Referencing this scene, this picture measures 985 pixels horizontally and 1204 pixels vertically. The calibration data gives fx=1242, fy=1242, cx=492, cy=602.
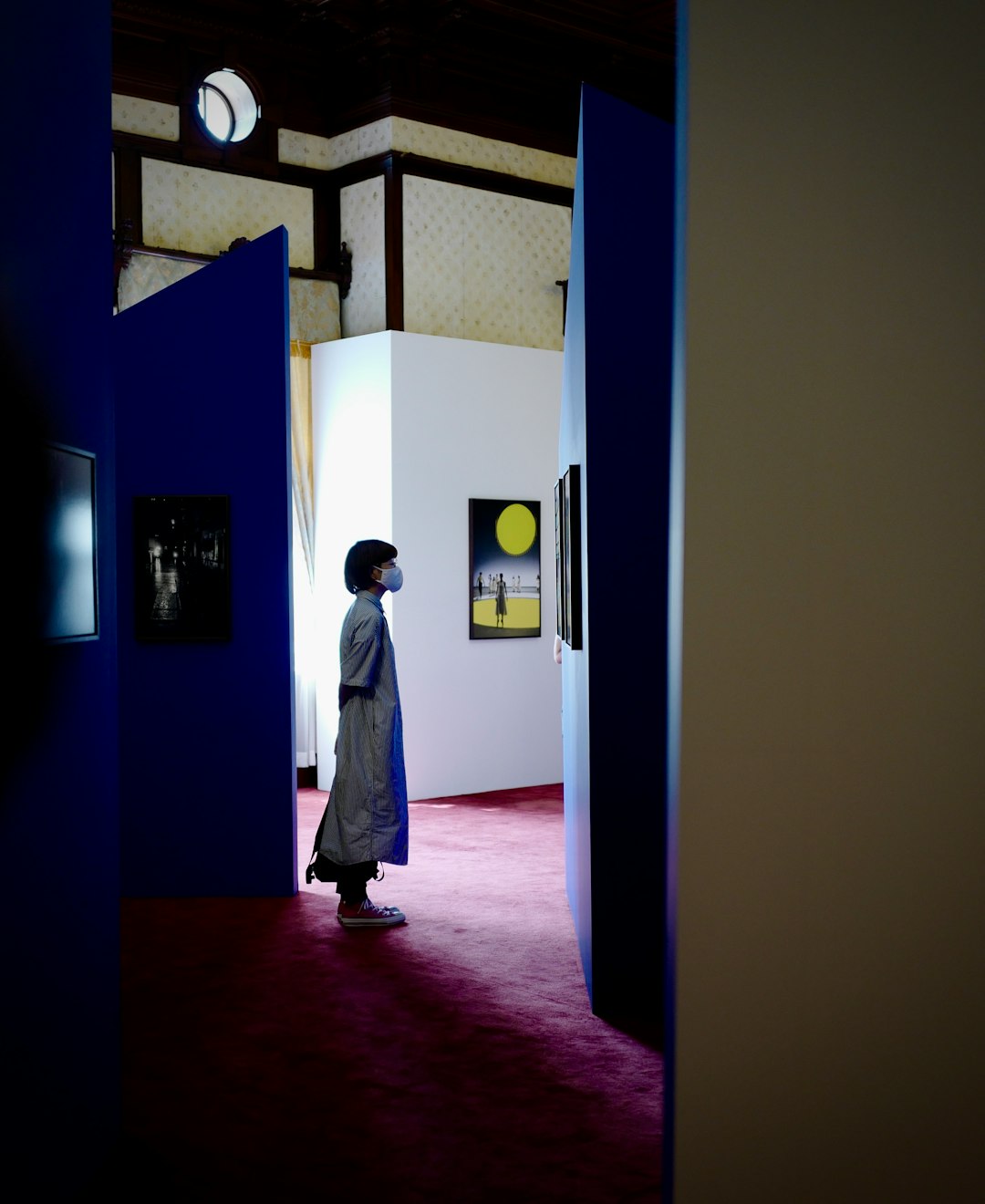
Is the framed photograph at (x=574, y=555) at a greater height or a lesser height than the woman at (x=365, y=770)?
greater

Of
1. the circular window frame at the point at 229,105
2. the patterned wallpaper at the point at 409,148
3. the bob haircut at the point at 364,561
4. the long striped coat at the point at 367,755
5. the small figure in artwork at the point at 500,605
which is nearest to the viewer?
the long striped coat at the point at 367,755

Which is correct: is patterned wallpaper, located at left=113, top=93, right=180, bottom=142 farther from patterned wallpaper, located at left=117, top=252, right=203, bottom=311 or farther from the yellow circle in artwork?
the yellow circle in artwork

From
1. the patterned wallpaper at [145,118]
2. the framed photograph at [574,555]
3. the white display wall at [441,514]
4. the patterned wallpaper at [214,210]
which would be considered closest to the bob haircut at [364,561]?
the framed photograph at [574,555]

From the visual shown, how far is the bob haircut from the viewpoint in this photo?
6.04 meters

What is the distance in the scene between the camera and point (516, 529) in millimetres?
10141

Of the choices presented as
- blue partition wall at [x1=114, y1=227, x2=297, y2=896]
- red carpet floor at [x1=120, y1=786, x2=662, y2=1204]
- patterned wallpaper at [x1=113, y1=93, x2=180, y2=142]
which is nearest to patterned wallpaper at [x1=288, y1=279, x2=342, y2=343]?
patterned wallpaper at [x1=113, y1=93, x2=180, y2=142]

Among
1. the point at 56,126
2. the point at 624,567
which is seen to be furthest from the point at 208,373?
the point at 56,126

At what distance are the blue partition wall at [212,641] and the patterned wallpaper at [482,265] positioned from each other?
3.73 meters

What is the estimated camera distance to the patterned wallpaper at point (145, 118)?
939 centimetres

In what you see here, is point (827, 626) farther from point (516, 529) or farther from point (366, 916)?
point (516, 529)

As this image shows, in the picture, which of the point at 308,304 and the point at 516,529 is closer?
the point at 516,529

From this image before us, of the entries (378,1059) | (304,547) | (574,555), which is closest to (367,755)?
(574,555)

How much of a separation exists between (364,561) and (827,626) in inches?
164

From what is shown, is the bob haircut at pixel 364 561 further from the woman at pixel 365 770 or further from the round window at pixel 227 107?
the round window at pixel 227 107
